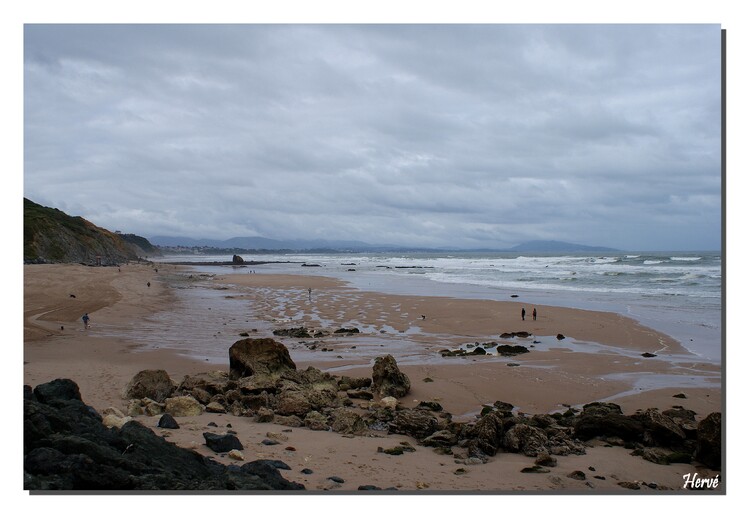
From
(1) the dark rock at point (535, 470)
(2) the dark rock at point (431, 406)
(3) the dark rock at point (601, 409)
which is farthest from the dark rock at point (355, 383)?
(1) the dark rock at point (535, 470)

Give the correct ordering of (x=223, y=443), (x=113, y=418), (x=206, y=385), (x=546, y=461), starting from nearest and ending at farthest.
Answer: (x=223, y=443)
(x=546, y=461)
(x=113, y=418)
(x=206, y=385)

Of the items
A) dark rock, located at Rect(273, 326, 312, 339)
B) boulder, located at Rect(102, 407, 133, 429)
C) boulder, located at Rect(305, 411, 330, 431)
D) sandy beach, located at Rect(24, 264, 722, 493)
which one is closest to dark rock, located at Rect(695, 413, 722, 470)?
sandy beach, located at Rect(24, 264, 722, 493)

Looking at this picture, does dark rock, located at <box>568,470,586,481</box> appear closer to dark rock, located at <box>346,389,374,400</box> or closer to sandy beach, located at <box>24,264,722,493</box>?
sandy beach, located at <box>24,264,722,493</box>

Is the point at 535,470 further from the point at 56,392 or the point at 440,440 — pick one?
the point at 56,392

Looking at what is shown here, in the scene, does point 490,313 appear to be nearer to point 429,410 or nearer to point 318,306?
point 318,306

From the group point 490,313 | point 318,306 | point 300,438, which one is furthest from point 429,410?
point 318,306

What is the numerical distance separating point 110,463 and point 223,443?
1.56 metres

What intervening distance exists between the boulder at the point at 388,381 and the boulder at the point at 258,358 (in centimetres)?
168

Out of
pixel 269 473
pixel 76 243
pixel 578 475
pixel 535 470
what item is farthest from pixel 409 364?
pixel 76 243

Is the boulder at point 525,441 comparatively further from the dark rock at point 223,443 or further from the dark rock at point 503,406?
the dark rock at point 223,443

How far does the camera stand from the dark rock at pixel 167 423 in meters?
6.71

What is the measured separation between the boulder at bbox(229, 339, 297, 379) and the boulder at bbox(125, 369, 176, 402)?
1.47 m

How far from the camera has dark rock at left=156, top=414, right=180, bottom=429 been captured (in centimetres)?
671

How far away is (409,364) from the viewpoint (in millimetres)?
12734
